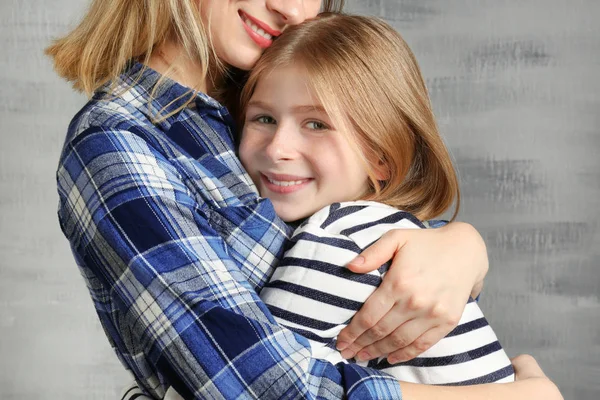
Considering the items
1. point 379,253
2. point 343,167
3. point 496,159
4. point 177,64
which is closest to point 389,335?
point 379,253

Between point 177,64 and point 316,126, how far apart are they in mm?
284

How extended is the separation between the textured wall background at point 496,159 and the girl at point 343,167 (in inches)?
38.6

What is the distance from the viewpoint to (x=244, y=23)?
4.87ft

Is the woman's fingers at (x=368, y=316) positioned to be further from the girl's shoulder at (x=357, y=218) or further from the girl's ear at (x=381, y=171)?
the girl's ear at (x=381, y=171)

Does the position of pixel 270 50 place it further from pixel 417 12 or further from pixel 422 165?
pixel 417 12

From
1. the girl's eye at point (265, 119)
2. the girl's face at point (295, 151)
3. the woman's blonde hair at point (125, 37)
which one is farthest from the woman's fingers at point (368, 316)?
the woman's blonde hair at point (125, 37)

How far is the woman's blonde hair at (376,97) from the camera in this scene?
1417mm

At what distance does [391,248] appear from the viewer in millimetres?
1219

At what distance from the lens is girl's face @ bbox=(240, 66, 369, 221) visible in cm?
140

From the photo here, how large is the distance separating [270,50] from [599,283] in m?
1.48

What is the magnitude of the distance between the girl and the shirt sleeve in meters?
0.09

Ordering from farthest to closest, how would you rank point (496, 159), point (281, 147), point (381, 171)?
1. point (496, 159)
2. point (381, 171)
3. point (281, 147)

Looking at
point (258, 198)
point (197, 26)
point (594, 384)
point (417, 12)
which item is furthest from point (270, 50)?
point (594, 384)

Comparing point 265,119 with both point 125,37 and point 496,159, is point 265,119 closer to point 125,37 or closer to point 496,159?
point 125,37
